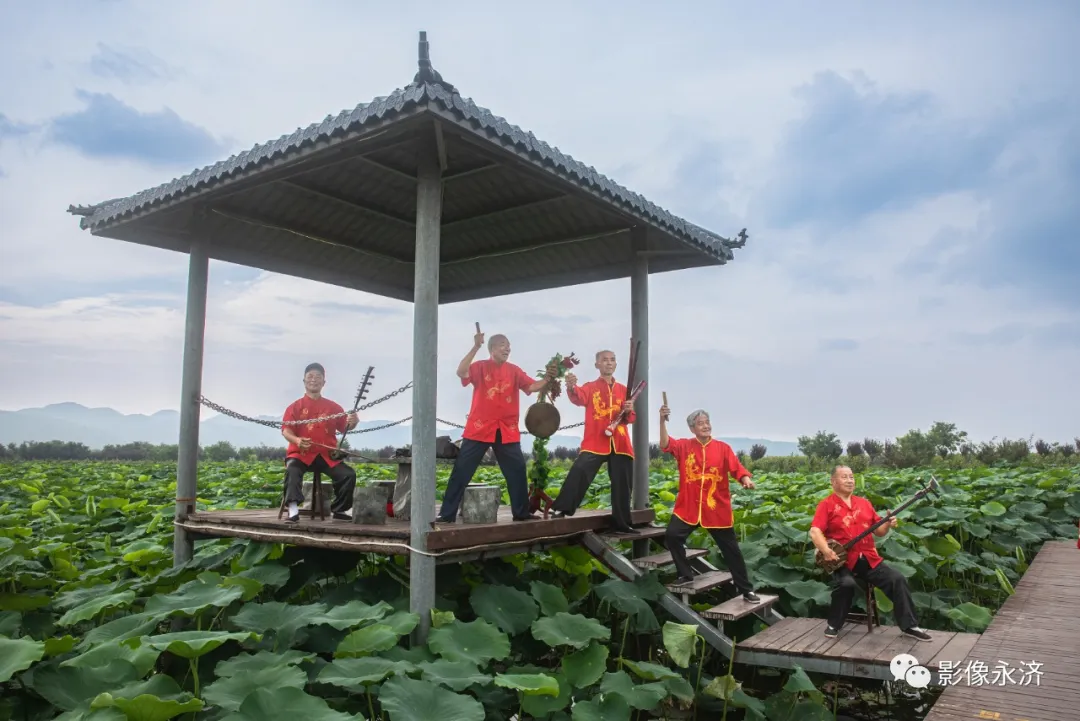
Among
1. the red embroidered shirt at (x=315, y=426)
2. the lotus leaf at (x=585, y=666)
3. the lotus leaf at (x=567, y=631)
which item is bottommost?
the lotus leaf at (x=585, y=666)

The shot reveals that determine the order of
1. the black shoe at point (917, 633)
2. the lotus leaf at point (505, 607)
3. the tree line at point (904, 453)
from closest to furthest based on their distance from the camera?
the black shoe at point (917, 633) → the lotus leaf at point (505, 607) → the tree line at point (904, 453)

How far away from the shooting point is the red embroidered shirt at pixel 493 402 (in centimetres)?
605

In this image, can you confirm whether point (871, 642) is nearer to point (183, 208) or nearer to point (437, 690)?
point (437, 690)

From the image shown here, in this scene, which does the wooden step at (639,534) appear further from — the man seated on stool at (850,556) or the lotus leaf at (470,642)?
the lotus leaf at (470,642)

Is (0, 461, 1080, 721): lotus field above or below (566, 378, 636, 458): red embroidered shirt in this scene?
below

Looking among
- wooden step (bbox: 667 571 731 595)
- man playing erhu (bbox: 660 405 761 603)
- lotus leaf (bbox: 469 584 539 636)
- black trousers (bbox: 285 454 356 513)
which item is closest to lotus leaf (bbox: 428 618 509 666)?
lotus leaf (bbox: 469 584 539 636)

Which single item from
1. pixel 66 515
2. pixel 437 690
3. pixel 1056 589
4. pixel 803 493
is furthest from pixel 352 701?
pixel 803 493

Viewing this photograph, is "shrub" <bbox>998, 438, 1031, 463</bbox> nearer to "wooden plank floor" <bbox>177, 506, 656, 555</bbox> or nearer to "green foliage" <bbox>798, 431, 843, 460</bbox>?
"green foliage" <bbox>798, 431, 843, 460</bbox>

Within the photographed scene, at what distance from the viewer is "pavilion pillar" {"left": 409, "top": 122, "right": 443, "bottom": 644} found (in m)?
5.10

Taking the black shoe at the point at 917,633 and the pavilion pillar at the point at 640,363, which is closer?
the black shoe at the point at 917,633

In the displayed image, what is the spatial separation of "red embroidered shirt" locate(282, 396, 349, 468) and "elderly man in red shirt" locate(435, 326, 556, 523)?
104 centimetres

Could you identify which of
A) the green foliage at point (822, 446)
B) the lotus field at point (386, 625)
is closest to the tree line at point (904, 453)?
the green foliage at point (822, 446)

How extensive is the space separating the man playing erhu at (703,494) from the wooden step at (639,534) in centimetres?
53

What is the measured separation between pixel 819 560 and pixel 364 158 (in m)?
4.46
